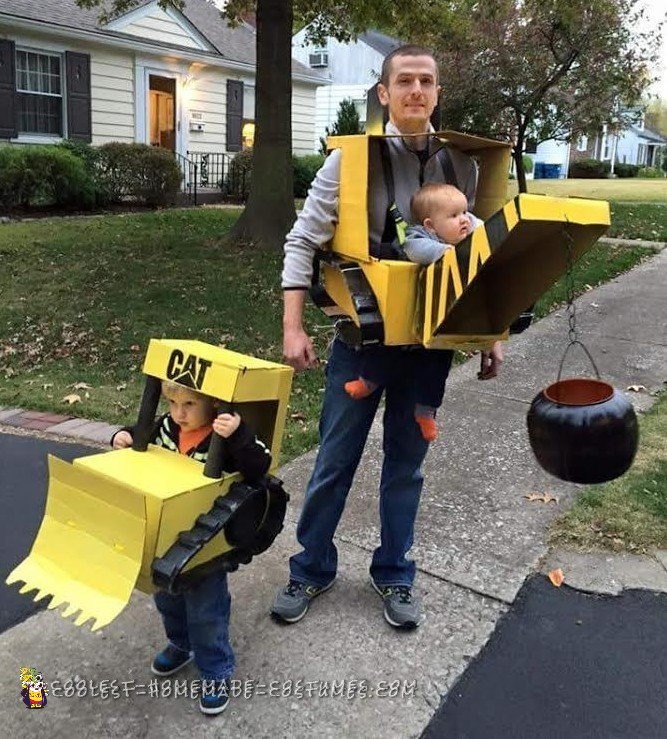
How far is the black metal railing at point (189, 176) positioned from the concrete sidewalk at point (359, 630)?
1273 cm

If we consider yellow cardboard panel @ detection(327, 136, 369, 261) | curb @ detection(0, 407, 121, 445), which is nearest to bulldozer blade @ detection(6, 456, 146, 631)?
yellow cardboard panel @ detection(327, 136, 369, 261)

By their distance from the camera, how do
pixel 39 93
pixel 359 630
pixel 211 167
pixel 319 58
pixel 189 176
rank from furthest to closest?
pixel 319 58 → pixel 211 167 → pixel 189 176 → pixel 39 93 → pixel 359 630

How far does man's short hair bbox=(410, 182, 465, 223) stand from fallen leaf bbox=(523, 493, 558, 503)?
1.91 meters

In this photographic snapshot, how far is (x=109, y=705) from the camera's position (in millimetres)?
2367

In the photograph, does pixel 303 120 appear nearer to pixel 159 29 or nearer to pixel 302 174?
pixel 302 174

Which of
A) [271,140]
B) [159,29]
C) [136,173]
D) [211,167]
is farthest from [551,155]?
[271,140]

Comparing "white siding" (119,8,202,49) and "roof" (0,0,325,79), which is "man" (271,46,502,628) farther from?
"white siding" (119,8,202,49)

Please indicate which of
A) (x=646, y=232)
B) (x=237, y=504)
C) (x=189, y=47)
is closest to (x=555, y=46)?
(x=646, y=232)

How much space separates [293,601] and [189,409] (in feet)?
2.93

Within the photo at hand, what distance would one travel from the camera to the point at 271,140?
965cm

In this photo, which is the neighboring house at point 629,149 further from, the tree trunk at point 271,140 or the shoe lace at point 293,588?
the shoe lace at point 293,588

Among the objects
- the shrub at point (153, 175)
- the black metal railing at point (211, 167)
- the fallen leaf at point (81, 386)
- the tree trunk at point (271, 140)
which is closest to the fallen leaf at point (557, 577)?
the fallen leaf at point (81, 386)

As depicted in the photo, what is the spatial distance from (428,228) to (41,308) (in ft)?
19.8

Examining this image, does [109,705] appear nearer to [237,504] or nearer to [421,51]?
[237,504]
